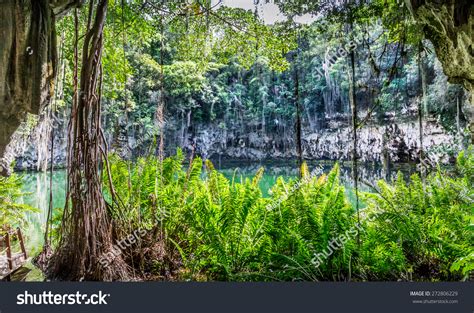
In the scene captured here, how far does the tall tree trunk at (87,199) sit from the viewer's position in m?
1.83

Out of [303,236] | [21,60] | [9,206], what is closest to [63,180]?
[9,206]

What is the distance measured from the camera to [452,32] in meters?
2.18

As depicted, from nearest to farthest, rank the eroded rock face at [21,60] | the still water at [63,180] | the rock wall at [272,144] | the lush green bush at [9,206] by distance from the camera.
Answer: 1. the eroded rock face at [21,60]
2. the lush green bush at [9,206]
3. the still water at [63,180]
4. the rock wall at [272,144]

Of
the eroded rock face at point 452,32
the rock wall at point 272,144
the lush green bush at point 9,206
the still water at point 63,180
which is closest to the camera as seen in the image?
the eroded rock face at point 452,32

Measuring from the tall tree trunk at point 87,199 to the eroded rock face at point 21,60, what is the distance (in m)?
0.22

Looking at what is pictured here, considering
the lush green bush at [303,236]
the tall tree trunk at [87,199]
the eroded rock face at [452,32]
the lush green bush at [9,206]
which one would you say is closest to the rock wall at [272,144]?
the eroded rock face at [452,32]

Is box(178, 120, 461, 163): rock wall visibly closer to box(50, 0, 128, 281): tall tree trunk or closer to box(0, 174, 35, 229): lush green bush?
box(0, 174, 35, 229): lush green bush

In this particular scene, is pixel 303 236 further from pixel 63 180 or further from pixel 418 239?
pixel 63 180

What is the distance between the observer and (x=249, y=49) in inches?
136

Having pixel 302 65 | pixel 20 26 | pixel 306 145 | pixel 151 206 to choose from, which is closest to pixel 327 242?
pixel 151 206

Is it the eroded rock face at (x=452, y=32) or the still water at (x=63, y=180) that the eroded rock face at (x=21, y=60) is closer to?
Result: the still water at (x=63, y=180)

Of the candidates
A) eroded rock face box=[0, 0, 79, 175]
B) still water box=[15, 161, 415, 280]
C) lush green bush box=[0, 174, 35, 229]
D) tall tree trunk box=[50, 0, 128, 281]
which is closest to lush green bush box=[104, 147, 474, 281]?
tall tree trunk box=[50, 0, 128, 281]

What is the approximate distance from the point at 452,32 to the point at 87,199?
7.82 ft

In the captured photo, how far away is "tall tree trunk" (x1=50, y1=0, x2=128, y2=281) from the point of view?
1.83 metres
